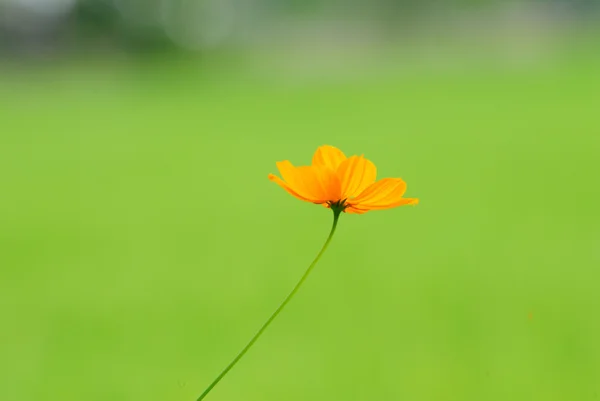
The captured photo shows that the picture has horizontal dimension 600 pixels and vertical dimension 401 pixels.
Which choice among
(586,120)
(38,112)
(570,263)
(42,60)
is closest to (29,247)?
(570,263)

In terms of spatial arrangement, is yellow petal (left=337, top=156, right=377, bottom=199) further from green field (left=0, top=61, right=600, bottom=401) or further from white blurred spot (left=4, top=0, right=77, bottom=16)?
white blurred spot (left=4, top=0, right=77, bottom=16)

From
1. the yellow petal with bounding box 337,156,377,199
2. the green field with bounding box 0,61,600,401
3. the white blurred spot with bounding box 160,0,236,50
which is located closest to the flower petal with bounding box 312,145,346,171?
the yellow petal with bounding box 337,156,377,199

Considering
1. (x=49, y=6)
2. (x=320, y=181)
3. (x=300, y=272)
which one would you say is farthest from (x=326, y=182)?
(x=49, y=6)

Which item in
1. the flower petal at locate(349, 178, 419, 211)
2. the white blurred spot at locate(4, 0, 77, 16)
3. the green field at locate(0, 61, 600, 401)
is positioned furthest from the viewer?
the white blurred spot at locate(4, 0, 77, 16)

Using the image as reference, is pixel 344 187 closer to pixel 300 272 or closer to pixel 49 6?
pixel 300 272

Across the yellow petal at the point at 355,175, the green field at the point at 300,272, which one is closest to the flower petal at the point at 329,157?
the yellow petal at the point at 355,175

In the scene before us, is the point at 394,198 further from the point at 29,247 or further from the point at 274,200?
the point at 274,200
